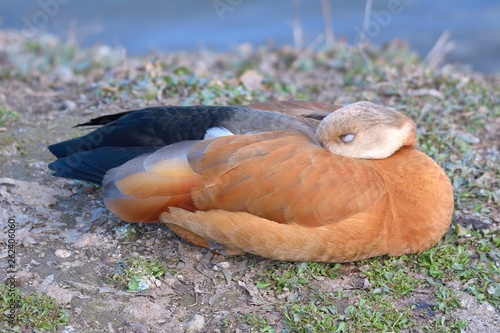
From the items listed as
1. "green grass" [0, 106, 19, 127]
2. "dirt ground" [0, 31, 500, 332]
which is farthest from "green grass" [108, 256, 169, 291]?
"green grass" [0, 106, 19, 127]

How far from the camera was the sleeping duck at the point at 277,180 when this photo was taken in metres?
4.12

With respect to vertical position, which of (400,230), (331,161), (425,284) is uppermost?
(331,161)

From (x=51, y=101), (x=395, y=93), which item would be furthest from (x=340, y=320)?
(x=51, y=101)

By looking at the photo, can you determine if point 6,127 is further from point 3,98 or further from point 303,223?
point 303,223

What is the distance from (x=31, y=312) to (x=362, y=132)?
216 cm

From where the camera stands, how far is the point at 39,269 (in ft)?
14.1

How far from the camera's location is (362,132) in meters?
4.35

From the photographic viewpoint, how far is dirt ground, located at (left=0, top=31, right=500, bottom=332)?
157 inches

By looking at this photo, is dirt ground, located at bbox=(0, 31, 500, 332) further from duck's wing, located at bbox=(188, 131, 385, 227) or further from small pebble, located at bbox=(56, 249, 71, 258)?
duck's wing, located at bbox=(188, 131, 385, 227)

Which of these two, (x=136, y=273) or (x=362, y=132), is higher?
(x=362, y=132)

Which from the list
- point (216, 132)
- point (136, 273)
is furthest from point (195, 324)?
point (216, 132)

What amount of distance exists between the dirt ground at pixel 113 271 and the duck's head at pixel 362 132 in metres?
0.73

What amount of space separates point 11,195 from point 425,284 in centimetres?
281

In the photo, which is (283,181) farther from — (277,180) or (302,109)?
(302,109)
